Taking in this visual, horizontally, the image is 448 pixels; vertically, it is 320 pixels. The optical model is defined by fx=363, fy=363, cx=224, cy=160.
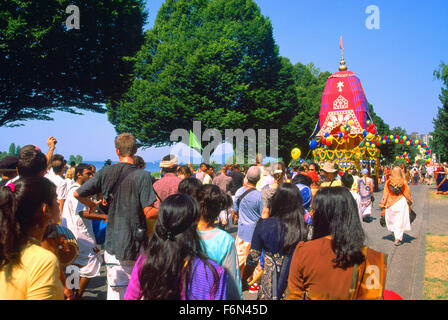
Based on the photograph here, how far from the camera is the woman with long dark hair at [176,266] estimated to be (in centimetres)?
196

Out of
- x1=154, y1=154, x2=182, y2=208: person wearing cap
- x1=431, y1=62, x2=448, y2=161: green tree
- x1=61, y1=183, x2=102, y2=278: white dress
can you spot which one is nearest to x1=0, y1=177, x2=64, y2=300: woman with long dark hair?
x1=61, y1=183, x2=102, y2=278: white dress

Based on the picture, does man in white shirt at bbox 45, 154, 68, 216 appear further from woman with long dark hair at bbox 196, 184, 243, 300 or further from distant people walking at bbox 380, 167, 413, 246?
distant people walking at bbox 380, 167, 413, 246

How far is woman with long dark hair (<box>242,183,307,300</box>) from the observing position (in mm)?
3221

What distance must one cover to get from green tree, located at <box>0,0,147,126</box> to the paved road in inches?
547

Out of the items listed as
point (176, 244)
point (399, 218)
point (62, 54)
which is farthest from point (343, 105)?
point (176, 244)

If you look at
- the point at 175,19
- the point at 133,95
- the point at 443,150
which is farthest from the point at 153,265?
the point at 443,150

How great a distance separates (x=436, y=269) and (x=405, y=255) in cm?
110

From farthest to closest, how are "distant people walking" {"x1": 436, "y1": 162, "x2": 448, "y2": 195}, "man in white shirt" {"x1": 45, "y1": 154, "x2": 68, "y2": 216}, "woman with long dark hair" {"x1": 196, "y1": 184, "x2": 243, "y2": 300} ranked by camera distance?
"distant people walking" {"x1": 436, "y1": 162, "x2": 448, "y2": 195} < "man in white shirt" {"x1": 45, "y1": 154, "x2": 68, "y2": 216} < "woman with long dark hair" {"x1": 196, "y1": 184, "x2": 243, "y2": 300}

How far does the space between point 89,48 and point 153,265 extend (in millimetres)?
21048

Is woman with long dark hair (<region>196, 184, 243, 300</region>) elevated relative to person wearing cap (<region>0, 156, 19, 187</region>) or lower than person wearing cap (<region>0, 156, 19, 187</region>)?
lower

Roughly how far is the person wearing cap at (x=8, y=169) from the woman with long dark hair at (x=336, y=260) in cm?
389

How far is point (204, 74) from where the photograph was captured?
22781mm

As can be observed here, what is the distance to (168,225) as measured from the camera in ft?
6.73

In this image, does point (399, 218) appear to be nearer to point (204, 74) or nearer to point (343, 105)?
point (204, 74)
